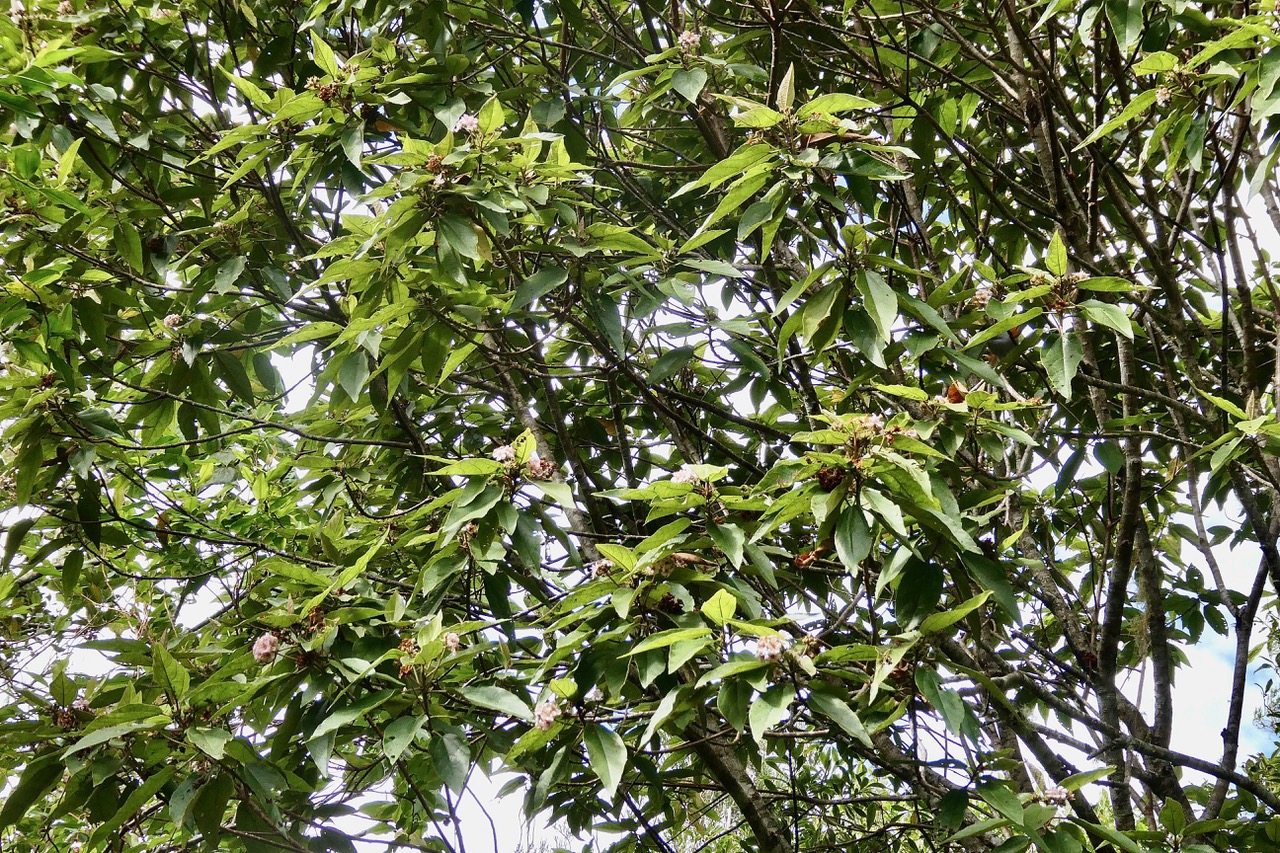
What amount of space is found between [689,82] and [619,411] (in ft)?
2.90

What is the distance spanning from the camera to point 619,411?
8.79ft

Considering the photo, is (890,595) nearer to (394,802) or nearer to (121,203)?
(394,802)

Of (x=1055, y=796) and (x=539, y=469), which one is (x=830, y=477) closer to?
(x=539, y=469)

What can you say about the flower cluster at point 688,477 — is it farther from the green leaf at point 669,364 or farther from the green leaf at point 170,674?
the green leaf at point 170,674

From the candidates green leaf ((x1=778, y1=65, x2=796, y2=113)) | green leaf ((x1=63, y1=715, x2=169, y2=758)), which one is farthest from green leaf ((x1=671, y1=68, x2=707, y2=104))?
green leaf ((x1=63, y1=715, x2=169, y2=758))

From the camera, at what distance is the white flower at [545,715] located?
1731 mm

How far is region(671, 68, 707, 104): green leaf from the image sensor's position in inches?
85.4

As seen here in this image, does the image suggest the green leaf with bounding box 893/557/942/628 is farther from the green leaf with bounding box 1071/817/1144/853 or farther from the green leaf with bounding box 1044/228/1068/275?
the green leaf with bounding box 1044/228/1068/275

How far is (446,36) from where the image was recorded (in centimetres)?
272

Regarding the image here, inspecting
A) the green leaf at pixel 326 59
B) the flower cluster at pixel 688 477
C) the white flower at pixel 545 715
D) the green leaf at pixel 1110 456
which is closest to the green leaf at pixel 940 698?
the flower cluster at pixel 688 477

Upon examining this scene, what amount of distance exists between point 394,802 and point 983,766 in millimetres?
1726

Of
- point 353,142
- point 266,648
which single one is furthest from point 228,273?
point 266,648

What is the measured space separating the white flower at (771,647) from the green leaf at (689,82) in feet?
3.96

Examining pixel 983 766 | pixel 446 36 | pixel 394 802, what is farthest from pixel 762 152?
pixel 394 802
